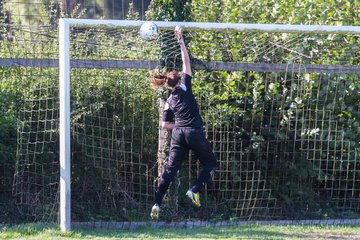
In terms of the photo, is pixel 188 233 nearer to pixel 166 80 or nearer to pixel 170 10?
pixel 166 80

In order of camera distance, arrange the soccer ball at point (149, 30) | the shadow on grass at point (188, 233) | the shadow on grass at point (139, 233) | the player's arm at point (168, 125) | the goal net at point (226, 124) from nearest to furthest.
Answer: the soccer ball at point (149, 30), the shadow on grass at point (139, 233), the shadow on grass at point (188, 233), the player's arm at point (168, 125), the goal net at point (226, 124)

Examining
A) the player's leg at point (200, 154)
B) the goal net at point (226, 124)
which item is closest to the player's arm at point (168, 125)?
the player's leg at point (200, 154)

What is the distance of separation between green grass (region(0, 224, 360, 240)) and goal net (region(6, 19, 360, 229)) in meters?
0.55

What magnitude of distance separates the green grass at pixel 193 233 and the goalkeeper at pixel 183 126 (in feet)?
1.43

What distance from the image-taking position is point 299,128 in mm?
9141

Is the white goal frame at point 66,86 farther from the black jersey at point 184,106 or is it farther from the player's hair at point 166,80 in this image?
the black jersey at point 184,106

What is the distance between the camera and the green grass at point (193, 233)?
24.5 feet

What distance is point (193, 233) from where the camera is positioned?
7855 mm

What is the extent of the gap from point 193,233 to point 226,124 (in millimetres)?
1755

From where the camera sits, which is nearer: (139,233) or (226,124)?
(139,233)

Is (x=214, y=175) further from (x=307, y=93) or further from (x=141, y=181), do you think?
(x=307, y=93)

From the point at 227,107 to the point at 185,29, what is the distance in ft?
4.98

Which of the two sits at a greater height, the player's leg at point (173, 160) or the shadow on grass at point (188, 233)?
the player's leg at point (173, 160)

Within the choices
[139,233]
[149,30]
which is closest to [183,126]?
[149,30]
